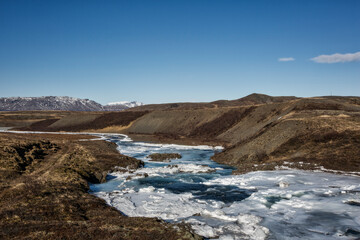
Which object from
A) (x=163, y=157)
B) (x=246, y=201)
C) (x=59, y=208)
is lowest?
(x=163, y=157)

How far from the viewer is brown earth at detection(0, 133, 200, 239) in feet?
37.7

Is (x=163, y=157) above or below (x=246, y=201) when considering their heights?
below

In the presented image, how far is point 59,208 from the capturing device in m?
14.8

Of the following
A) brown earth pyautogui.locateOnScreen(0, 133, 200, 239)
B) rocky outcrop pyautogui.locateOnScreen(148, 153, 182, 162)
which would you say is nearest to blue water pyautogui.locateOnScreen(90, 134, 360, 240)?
brown earth pyautogui.locateOnScreen(0, 133, 200, 239)

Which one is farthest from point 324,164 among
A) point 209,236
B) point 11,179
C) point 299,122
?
point 11,179

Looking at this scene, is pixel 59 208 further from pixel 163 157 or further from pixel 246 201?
pixel 163 157

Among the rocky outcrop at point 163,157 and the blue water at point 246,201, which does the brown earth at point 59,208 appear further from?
the rocky outcrop at point 163,157

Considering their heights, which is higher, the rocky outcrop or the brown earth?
the brown earth

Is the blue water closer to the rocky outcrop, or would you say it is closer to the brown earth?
the brown earth

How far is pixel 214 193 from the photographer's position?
66.1ft

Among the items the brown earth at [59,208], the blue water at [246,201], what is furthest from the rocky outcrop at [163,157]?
the brown earth at [59,208]

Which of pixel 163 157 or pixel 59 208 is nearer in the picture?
pixel 59 208

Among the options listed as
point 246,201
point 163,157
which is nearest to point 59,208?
point 246,201

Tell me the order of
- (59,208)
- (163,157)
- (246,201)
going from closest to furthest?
(59,208) < (246,201) < (163,157)
